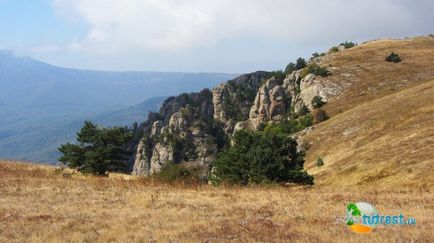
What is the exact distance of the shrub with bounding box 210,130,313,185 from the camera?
28.3 meters

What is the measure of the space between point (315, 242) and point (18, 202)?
12.0m

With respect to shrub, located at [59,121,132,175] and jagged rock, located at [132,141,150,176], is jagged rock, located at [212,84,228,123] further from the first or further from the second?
shrub, located at [59,121,132,175]

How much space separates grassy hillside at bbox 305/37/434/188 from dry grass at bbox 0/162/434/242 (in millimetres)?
13923

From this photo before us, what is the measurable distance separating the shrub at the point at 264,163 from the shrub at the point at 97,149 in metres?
12.2

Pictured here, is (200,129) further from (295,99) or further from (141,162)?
(295,99)

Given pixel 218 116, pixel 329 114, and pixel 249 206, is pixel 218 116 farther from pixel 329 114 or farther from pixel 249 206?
pixel 249 206

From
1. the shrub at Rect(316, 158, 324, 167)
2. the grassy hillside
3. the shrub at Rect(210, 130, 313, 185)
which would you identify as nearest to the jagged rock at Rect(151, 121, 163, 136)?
the grassy hillside

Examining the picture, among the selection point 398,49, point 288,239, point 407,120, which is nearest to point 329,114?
point 407,120

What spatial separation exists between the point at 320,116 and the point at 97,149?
41.9m

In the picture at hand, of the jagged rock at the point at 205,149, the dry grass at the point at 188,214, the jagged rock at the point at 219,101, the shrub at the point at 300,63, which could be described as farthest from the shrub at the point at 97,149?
the jagged rock at the point at 219,101

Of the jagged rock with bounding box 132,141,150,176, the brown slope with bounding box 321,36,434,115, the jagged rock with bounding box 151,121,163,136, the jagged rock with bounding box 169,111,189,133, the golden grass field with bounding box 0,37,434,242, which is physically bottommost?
the jagged rock with bounding box 132,141,150,176

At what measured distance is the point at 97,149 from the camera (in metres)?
40.9

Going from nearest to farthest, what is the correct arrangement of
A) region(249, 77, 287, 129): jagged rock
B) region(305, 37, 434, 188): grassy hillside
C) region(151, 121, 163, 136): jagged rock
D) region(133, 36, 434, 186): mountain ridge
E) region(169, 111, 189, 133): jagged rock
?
region(305, 37, 434, 188): grassy hillside → region(133, 36, 434, 186): mountain ridge → region(249, 77, 287, 129): jagged rock → region(169, 111, 189, 133): jagged rock → region(151, 121, 163, 136): jagged rock

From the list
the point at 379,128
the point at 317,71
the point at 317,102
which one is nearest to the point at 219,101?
the point at 317,71
